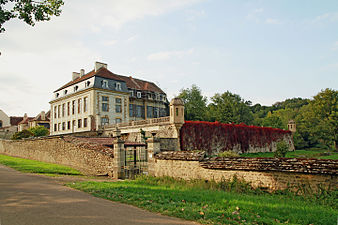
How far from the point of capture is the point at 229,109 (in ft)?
178

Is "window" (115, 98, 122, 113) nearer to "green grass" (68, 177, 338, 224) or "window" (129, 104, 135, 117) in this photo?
"window" (129, 104, 135, 117)

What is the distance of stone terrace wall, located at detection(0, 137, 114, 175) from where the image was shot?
52.0 ft

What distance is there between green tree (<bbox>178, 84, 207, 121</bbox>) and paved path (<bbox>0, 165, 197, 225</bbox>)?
45429 mm

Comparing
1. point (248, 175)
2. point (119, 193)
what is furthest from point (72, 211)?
point (248, 175)

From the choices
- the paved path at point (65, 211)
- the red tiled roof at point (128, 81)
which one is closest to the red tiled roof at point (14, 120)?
the red tiled roof at point (128, 81)

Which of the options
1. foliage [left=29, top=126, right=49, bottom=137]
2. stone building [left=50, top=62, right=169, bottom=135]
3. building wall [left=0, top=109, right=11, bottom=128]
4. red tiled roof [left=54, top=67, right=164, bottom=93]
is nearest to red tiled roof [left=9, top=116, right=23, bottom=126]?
building wall [left=0, top=109, right=11, bottom=128]

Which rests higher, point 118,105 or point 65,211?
point 118,105

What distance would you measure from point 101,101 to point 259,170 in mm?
37332

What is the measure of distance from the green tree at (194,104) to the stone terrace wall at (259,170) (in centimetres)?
4101

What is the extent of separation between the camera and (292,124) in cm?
5066

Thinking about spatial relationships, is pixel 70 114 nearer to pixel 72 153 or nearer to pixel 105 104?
→ pixel 105 104

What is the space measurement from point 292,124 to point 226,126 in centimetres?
2494

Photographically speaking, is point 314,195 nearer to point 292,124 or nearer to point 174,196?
point 174,196

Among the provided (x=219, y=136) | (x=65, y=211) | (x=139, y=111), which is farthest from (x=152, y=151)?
(x=139, y=111)
